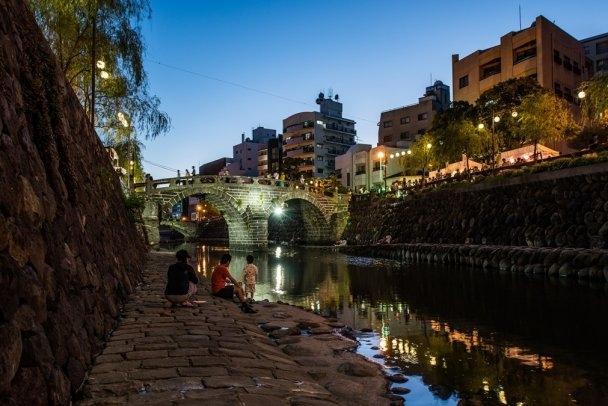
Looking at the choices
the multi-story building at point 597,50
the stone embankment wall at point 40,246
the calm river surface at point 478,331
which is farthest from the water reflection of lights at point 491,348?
the multi-story building at point 597,50

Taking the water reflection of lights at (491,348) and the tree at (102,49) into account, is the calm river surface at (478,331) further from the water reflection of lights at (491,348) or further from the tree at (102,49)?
the tree at (102,49)

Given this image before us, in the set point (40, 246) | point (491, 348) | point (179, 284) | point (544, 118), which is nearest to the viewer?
point (40, 246)

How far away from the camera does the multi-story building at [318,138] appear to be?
7525 cm

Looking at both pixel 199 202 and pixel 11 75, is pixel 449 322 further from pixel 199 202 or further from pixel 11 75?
pixel 199 202

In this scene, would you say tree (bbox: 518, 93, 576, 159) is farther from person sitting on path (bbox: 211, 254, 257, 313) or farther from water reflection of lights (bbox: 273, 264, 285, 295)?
person sitting on path (bbox: 211, 254, 257, 313)

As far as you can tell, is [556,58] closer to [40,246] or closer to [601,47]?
[601,47]

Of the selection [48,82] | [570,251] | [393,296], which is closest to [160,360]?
[48,82]

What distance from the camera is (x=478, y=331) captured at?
10.8 meters

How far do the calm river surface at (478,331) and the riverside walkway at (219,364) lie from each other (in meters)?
1.01

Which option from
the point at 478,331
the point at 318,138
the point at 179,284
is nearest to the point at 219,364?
the point at 179,284

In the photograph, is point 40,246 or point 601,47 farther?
point 601,47

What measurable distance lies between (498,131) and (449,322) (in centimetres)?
3449

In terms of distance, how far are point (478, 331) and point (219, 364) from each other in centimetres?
715

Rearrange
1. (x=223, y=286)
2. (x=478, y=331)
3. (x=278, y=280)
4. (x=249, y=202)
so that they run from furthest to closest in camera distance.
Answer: (x=249, y=202)
(x=278, y=280)
(x=223, y=286)
(x=478, y=331)
